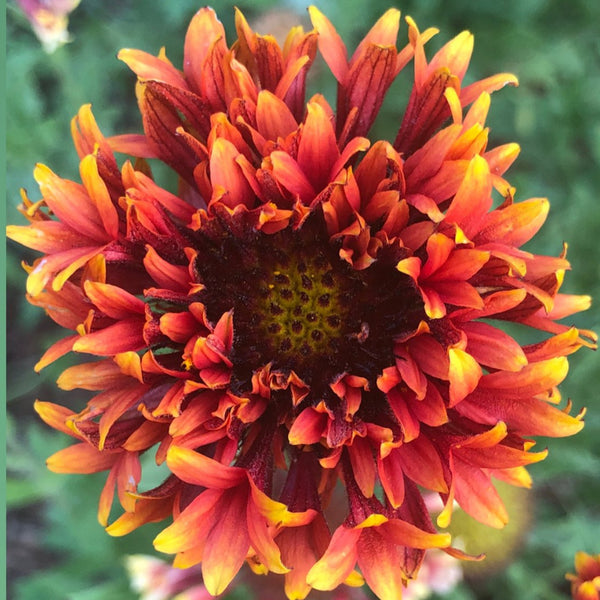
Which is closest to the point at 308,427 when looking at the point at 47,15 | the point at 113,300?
the point at 113,300

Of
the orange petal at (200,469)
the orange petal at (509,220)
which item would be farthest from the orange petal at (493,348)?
the orange petal at (200,469)

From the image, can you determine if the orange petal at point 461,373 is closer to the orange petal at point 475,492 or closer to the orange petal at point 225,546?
the orange petal at point 475,492

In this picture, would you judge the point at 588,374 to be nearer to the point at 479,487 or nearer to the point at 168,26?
the point at 479,487

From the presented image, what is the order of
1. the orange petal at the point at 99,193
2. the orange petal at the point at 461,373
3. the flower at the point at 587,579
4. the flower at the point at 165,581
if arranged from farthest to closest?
the flower at the point at 165,581 → the flower at the point at 587,579 → the orange petal at the point at 99,193 → the orange petal at the point at 461,373

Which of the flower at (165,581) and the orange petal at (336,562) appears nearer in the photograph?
the orange petal at (336,562)

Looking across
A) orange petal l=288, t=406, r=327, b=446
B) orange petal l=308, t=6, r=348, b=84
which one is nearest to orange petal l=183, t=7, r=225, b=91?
orange petal l=308, t=6, r=348, b=84

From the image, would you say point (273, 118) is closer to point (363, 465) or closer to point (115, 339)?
Result: point (115, 339)
